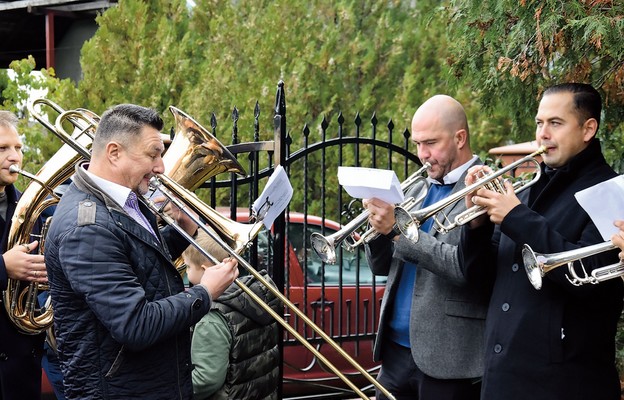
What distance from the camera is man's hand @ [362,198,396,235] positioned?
12.8 feet

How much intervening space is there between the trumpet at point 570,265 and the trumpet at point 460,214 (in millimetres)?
293

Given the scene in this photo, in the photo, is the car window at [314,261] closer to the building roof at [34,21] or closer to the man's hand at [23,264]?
the man's hand at [23,264]

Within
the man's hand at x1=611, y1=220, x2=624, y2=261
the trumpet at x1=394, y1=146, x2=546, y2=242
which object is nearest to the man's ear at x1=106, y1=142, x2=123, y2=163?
the trumpet at x1=394, y1=146, x2=546, y2=242

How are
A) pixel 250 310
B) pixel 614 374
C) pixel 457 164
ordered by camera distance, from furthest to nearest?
pixel 457 164 → pixel 250 310 → pixel 614 374

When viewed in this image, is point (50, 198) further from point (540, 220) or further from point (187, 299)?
point (540, 220)

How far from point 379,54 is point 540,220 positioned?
6.83 m

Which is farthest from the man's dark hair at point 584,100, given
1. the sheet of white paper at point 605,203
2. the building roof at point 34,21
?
the building roof at point 34,21

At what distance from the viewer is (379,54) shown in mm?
Result: 10070

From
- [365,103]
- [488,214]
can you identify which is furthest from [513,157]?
[488,214]

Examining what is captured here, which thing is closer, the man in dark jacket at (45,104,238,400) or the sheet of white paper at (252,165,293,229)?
the man in dark jacket at (45,104,238,400)

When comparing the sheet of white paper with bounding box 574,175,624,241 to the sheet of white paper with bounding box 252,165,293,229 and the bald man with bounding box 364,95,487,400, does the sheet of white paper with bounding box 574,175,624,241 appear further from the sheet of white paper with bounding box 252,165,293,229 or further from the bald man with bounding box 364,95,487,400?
the sheet of white paper with bounding box 252,165,293,229

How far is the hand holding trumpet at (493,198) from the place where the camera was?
11.6ft

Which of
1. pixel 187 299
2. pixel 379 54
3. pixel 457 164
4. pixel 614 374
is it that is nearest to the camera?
pixel 187 299

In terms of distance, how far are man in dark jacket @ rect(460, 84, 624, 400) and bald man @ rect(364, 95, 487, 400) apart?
275mm
